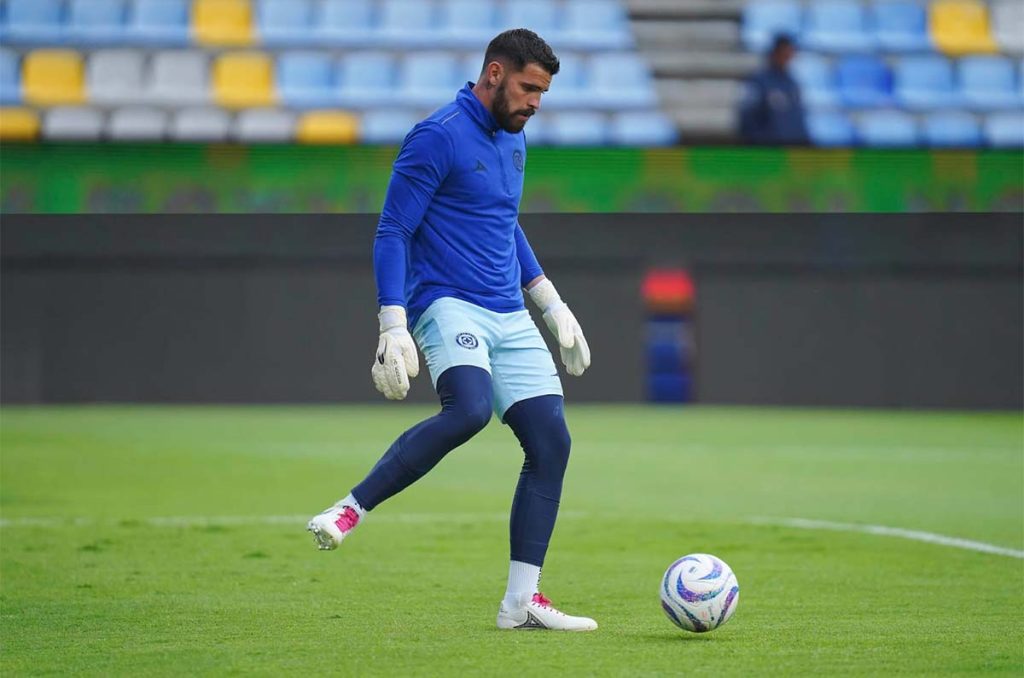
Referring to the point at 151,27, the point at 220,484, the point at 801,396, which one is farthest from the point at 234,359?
the point at 220,484

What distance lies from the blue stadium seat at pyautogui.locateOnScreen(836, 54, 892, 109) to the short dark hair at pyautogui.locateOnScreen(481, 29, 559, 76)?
1680 cm

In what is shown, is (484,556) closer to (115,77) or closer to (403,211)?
(403,211)

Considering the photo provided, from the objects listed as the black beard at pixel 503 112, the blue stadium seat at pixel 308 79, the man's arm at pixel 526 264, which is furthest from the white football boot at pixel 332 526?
the blue stadium seat at pixel 308 79

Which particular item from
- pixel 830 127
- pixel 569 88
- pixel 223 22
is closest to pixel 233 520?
pixel 569 88

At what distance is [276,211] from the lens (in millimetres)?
19172

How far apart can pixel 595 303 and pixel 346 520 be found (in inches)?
571

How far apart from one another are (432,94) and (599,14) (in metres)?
3.04

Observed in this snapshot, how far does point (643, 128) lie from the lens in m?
21.0

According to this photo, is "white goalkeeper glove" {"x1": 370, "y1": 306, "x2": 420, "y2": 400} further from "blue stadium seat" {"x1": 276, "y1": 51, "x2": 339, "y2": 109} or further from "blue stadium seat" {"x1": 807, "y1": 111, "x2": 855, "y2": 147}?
"blue stadium seat" {"x1": 276, "y1": 51, "x2": 339, "y2": 109}

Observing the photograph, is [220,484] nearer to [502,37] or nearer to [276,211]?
[502,37]

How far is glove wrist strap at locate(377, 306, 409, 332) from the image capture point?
5.38 m

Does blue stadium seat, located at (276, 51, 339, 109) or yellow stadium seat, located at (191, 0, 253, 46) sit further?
yellow stadium seat, located at (191, 0, 253, 46)

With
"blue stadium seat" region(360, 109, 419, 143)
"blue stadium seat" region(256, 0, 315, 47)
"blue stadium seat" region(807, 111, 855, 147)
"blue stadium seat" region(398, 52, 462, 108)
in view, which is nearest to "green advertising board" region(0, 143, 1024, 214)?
"blue stadium seat" region(360, 109, 419, 143)

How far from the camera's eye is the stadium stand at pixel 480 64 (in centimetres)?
2069
